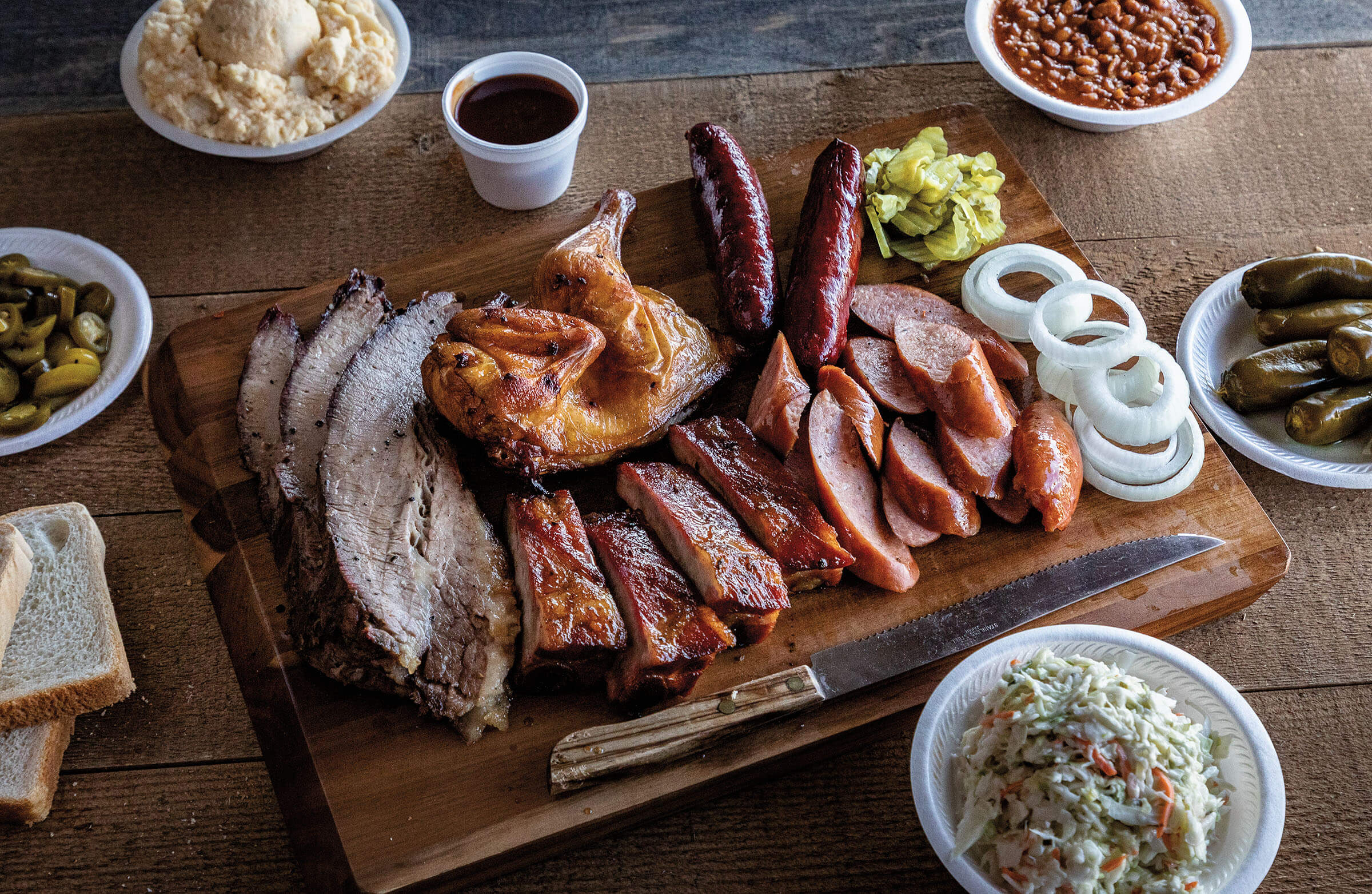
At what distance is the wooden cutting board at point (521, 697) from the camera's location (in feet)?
8.82

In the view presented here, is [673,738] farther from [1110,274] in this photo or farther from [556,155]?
[1110,274]

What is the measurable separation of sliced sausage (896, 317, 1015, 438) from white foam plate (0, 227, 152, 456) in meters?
2.78

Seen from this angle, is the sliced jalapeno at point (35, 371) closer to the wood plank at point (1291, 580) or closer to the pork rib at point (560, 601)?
the pork rib at point (560, 601)

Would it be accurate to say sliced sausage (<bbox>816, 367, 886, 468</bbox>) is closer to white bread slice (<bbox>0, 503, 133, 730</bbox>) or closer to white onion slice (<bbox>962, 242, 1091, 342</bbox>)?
white onion slice (<bbox>962, 242, 1091, 342</bbox>)

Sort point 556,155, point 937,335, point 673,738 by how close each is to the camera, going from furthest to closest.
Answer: point 556,155, point 937,335, point 673,738

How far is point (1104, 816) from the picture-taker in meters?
2.28

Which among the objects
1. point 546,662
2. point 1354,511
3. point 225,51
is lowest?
point 1354,511

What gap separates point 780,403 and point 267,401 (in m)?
1.65

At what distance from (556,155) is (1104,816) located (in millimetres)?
2813

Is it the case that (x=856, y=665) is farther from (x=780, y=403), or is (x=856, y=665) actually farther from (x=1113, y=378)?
(x=1113, y=378)

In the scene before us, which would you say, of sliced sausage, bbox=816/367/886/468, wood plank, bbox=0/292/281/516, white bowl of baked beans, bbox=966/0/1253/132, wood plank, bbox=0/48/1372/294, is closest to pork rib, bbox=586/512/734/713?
sliced sausage, bbox=816/367/886/468

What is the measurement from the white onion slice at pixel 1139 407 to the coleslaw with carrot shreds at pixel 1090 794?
102 cm

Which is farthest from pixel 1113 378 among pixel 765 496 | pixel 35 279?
pixel 35 279

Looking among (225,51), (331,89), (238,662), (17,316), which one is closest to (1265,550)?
(238,662)
